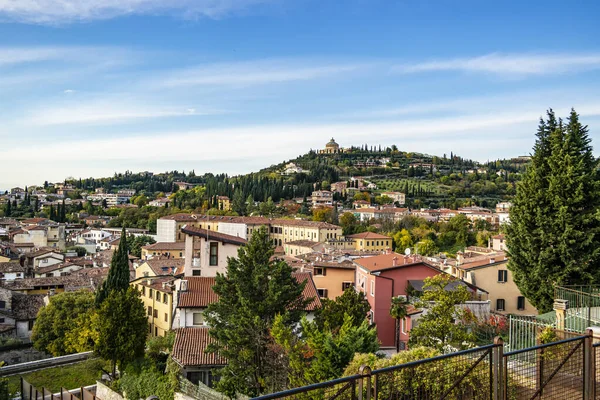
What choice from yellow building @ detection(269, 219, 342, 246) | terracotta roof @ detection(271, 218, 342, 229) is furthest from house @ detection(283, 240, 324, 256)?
terracotta roof @ detection(271, 218, 342, 229)

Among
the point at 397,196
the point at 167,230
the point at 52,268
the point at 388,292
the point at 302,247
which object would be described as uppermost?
the point at 397,196

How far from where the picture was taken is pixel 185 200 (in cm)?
10762

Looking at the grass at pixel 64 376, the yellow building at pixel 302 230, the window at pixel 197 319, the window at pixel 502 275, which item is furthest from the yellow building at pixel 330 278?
the yellow building at pixel 302 230

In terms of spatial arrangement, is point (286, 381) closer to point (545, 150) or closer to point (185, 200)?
point (545, 150)

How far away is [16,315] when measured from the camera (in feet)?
101

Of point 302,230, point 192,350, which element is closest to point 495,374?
point 192,350

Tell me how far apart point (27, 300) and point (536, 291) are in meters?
30.8

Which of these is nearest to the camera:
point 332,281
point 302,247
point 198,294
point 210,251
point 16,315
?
point 198,294

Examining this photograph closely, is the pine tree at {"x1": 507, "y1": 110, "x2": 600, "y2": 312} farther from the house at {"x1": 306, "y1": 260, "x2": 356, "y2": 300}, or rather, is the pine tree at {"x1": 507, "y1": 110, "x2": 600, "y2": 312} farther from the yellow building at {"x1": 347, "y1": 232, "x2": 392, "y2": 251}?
the yellow building at {"x1": 347, "y1": 232, "x2": 392, "y2": 251}

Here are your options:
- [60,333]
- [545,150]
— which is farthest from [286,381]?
[60,333]

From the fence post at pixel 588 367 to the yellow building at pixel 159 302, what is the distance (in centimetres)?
2331

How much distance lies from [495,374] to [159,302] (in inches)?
1008

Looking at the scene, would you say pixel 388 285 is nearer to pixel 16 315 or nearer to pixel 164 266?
pixel 164 266

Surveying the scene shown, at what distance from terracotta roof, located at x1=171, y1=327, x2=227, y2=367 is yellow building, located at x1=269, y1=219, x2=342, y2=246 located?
51.7 meters
